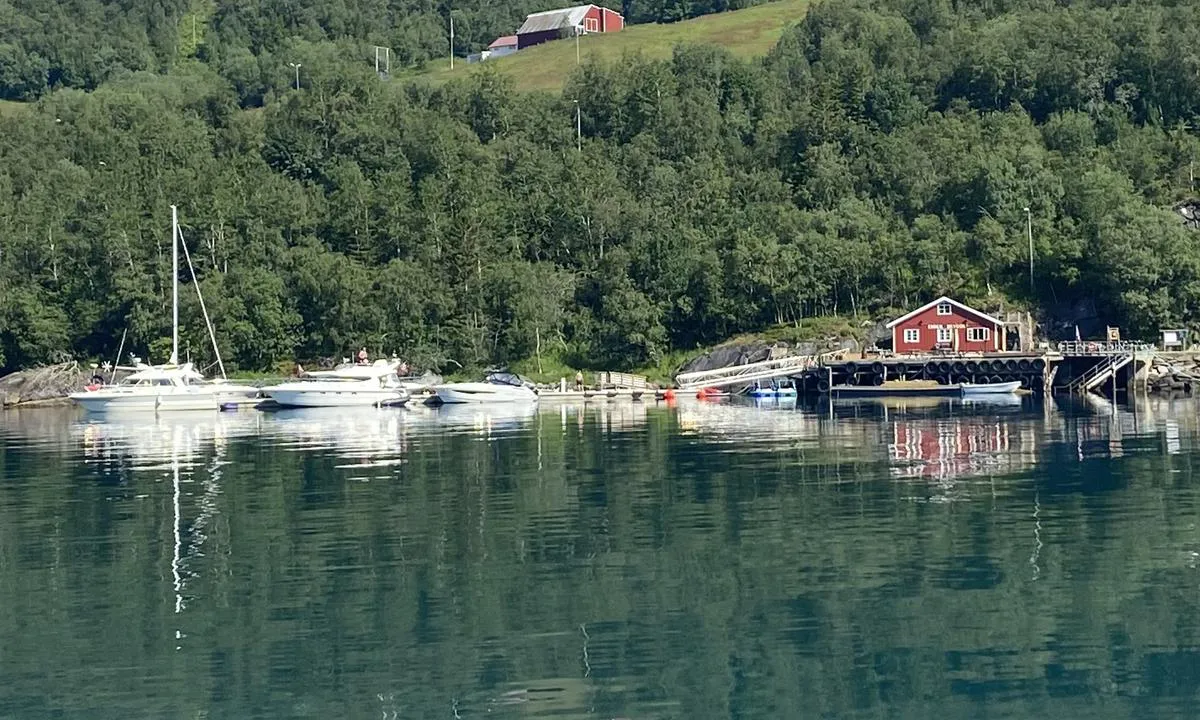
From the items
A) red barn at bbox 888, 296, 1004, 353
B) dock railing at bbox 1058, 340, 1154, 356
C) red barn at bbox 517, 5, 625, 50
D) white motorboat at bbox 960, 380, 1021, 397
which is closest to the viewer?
white motorboat at bbox 960, 380, 1021, 397

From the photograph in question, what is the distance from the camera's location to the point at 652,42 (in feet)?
598

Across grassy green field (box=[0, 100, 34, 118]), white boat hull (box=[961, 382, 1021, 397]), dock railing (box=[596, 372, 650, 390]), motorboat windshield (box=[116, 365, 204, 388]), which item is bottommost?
white boat hull (box=[961, 382, 1021, 397])

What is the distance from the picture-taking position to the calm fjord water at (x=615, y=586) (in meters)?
23.3

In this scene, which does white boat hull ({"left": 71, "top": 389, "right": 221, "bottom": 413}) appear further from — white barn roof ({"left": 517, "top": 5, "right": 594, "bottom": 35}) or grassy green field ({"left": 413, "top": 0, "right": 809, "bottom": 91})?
white barn roof ({"left": 517, "top": 5, "right": 594, "bottom": 35})

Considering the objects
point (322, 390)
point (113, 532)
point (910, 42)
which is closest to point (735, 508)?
point (113, 532)

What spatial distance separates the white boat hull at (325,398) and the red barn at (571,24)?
347 ft

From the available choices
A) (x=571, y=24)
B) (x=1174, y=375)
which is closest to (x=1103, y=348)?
(x=1174, y=375)

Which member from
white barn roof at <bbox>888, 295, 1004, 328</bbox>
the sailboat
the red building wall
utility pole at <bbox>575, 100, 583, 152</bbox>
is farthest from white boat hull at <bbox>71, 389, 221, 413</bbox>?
utility pole at <bbox>575, 100, 583, 152</bbox>

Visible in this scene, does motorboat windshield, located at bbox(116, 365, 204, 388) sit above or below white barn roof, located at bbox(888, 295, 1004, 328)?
below

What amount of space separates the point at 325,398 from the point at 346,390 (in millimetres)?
1304

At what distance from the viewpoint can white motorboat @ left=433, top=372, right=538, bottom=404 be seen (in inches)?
3888

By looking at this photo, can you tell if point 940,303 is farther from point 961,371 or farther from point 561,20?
point 561,20

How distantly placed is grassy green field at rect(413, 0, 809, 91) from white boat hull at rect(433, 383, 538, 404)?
245 ft

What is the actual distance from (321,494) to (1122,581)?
77.1 feet
